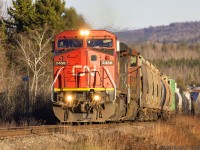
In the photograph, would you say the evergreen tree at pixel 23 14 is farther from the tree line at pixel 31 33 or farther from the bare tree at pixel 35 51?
the bare tree at pixel 35 51

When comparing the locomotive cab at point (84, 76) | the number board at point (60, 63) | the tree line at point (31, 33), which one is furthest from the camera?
the tree line at point (31, 33)

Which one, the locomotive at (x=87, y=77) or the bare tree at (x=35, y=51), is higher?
the bare tree at (x=35, y=51)

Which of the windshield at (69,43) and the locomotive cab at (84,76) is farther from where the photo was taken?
the windshield at (69,43)

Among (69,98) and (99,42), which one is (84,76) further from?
(99,42)

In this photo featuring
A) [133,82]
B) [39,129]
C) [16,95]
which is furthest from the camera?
[16,95]

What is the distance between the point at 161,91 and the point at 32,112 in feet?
37.8

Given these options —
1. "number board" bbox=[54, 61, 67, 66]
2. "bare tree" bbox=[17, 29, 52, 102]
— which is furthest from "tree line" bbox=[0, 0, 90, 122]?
"number board" bbox=[54, 61, 67, 66]

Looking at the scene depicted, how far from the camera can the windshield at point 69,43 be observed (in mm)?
18156

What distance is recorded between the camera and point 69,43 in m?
18.2

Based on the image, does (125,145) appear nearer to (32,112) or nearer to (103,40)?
(103,40)

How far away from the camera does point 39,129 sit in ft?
47.6

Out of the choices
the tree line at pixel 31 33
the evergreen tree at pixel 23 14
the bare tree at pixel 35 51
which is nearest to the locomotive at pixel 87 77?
the tree line at pixel 31 33

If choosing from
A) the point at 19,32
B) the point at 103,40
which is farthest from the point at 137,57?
the point at 19,32

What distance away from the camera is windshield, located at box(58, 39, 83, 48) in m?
18.2
